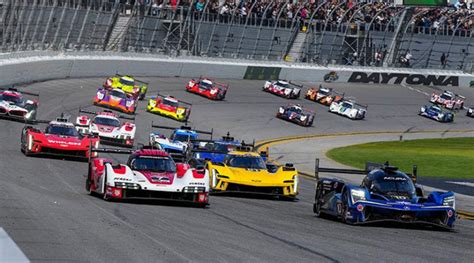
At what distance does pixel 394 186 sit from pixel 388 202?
1.00m

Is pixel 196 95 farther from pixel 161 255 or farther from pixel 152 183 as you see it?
pixel 161 255

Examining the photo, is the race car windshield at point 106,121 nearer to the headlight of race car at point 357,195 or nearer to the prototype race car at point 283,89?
the headlight of race car at point 357,195

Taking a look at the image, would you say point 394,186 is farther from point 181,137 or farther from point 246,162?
point 181,137

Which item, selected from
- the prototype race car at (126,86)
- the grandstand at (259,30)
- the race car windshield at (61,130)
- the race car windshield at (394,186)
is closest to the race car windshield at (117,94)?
the prototype race car at (126,86)

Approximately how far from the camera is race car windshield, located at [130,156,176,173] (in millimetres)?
23000

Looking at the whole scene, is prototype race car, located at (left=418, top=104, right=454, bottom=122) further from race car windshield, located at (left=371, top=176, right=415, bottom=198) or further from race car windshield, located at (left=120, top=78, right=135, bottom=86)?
race car windshield, located at (left=371, top=176, right=415, bottom=198)

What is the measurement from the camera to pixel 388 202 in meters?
20.5

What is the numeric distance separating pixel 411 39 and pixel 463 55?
609 centimetres

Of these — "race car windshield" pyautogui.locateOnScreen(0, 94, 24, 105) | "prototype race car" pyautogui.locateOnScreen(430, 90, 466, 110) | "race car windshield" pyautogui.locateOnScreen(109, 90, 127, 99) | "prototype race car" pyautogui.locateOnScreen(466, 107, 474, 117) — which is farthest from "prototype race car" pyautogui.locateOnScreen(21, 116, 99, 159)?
"prototype race car" pyautogui.locateOnScreen(430, 90, 466, 110)

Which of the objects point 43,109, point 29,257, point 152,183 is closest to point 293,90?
point 43,109

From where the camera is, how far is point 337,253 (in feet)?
49.9

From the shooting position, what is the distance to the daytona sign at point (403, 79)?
8144 centimetres

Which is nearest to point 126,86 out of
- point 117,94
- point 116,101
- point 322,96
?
point 117,94

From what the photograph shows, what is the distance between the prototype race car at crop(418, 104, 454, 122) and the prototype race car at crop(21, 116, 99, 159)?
41.7 meters
